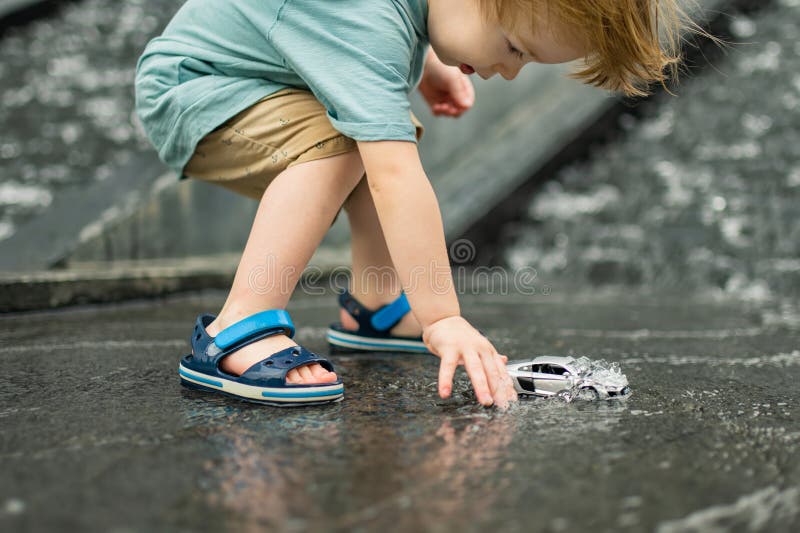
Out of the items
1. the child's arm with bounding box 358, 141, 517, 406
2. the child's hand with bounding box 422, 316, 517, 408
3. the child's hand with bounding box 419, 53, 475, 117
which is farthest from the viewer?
the child's hand with bounding box 419, 53, 475, 117

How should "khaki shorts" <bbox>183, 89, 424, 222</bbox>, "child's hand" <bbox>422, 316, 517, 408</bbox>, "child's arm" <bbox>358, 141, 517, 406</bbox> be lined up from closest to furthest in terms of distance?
"child's hand" <bbox>422, 316, 517, 408</bbox>, "child's arm" <bbox>358, 141, 517, 406</bbox>, "khaki shorts" <bbox>183, 89, 424, 222</bbox>

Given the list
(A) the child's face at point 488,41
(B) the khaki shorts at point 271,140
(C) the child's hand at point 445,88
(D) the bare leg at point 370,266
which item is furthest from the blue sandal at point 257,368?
(C) the child's hand at point 445,88

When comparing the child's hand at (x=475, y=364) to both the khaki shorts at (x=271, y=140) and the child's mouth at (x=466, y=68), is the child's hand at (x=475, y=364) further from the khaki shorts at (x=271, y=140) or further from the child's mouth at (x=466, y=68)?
the child's mouth at (x=466, y=68)

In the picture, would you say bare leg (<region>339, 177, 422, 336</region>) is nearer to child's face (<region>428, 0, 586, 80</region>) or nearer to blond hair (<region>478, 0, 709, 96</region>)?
child's face (<region>428, 0, 586, 80</region>)

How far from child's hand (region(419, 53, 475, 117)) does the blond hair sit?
527mm

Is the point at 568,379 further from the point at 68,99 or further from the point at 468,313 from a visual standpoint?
the point at 68,99

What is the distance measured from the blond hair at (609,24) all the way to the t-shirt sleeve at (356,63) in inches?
7.1

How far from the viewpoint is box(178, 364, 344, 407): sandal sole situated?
1.30m

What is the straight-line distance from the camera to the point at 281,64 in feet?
5.13

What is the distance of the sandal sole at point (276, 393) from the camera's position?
1.30 m

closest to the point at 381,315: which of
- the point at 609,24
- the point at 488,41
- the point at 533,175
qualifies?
the point at 488,41

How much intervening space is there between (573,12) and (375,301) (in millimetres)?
828

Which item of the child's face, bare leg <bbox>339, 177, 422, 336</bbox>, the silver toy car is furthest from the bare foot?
the child's face

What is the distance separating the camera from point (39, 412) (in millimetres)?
1214
